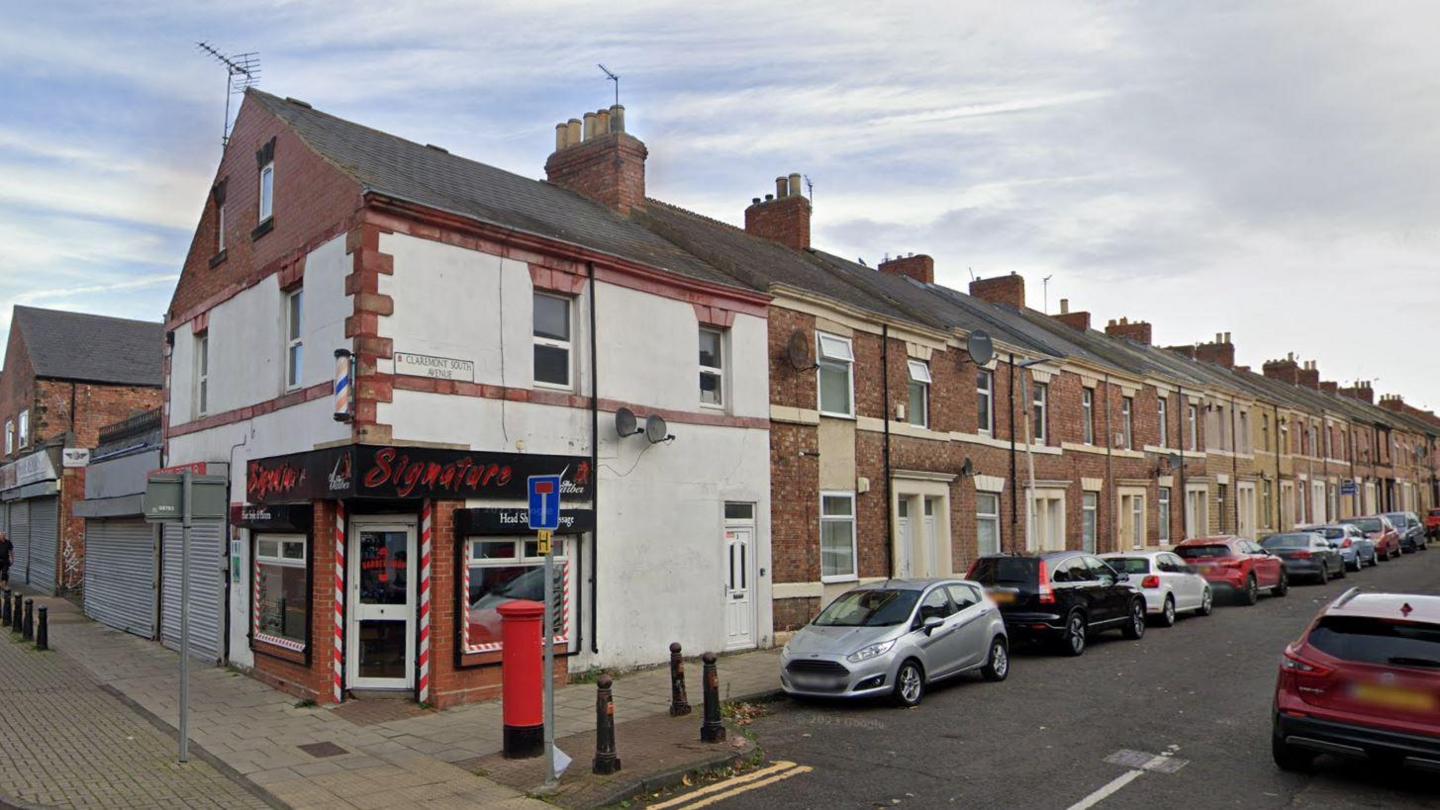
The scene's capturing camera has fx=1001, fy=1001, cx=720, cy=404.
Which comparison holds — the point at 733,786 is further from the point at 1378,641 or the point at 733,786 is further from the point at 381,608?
the point at 381,608

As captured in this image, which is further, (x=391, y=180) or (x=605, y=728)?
(x=391, y=180)

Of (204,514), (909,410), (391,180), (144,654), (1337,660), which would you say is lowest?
(144,654)

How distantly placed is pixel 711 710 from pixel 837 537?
887 cm

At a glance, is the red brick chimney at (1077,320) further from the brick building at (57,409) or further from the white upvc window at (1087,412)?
the brick building at (57,409)

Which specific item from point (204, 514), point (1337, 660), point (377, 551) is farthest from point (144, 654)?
point (1337, 660)

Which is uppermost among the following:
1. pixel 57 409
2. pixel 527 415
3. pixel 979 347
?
pixel 979 347

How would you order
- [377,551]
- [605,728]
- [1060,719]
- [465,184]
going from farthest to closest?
[465,184], [377,551], [1060,719], [605,728]

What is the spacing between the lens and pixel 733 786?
8.69 meters

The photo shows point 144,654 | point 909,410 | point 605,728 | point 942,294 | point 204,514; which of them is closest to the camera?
point 605,728

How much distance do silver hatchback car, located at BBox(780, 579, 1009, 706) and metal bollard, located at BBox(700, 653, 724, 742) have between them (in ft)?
7.02

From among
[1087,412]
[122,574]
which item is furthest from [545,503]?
[1087,412]

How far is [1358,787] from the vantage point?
8.10 meters

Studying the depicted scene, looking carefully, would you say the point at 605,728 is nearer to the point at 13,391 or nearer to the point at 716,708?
the point at 716,708

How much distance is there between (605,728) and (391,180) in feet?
25.7
